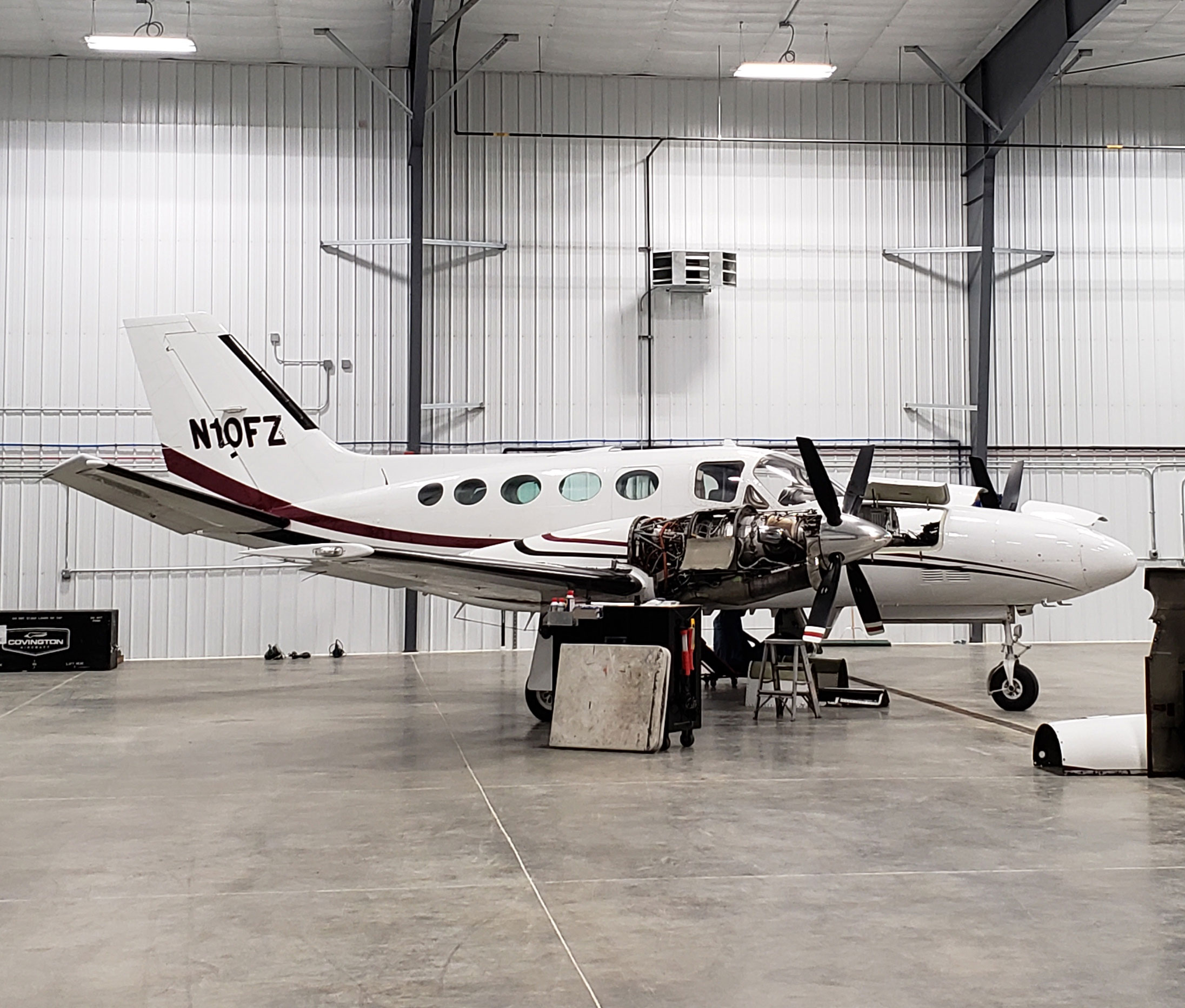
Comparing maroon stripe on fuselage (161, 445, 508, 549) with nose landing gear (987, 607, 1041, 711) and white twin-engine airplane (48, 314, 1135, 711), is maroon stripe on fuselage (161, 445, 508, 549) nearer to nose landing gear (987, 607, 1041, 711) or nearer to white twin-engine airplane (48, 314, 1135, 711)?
white twin-engine airplane (48, 314, 1135, 711)

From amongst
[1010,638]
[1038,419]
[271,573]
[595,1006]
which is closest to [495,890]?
[595,1006]

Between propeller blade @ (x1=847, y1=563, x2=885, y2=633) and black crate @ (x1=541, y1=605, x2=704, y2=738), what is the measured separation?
230 centimetres

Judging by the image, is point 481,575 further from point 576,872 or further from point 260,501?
point 576,872

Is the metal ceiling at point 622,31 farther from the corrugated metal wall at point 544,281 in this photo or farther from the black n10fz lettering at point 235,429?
the black n10fz lettering at point 235,429

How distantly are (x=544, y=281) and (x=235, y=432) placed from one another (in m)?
7.16

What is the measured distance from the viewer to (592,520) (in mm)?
12539

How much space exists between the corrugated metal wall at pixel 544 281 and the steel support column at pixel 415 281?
379 millimetres

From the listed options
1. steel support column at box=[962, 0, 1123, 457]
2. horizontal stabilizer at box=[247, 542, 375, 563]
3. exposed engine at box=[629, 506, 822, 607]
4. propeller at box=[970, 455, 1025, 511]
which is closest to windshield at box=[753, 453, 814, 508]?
exposed engine at box=[629, 506, 822, 607]

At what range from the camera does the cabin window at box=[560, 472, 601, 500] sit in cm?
1262

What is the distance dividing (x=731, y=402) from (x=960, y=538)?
27.2 feet

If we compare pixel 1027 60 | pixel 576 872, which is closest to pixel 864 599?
pixel 576 872

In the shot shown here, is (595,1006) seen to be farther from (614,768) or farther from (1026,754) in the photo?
(1026,754)

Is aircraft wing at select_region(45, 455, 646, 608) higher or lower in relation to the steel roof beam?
lower

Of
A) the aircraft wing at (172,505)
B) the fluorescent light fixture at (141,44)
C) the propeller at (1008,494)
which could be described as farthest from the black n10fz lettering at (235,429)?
the propeller at (1008,494)
